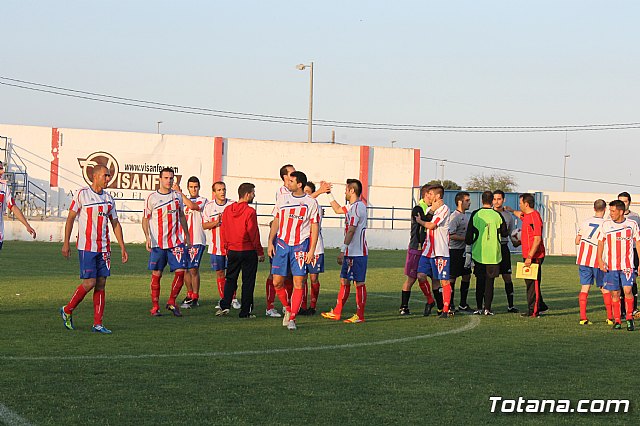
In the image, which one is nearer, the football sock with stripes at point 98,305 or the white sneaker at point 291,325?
the football sock with stripes at point 98,305

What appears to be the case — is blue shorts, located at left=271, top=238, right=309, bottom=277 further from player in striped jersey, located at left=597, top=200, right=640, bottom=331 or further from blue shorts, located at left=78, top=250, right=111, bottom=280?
player in striped jersey, located at left=597, top=200, right=640, bottom=331

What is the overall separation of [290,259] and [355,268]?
1326 millimetres

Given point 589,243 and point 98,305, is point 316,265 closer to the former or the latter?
point 98,305

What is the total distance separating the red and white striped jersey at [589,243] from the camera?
45.0 feet

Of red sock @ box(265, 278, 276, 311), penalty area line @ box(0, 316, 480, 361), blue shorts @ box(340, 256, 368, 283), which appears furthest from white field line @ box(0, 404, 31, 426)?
red sock @ box(265, 278, 276, 311)

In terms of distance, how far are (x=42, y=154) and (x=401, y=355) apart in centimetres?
4402

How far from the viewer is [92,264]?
37.2ft

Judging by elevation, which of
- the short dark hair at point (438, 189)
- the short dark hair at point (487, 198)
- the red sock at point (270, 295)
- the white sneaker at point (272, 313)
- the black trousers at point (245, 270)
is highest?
the short dark hair at point (438, 189)

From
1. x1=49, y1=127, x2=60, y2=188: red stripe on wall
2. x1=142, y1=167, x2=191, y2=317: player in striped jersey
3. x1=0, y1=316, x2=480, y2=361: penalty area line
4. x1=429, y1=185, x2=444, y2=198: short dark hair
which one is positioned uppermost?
x1=49, y1=127, x2=60, y2=188: red stripe on wall

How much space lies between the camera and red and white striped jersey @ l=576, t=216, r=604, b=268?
45.0 ft

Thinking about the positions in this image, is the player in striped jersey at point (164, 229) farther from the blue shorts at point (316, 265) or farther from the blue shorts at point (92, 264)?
the blue shorts at point (316, 265)

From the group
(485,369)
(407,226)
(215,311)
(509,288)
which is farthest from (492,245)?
(407,226)

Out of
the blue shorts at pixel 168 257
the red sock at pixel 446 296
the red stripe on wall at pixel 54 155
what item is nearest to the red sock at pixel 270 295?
the blue shorts at pixel 168 257

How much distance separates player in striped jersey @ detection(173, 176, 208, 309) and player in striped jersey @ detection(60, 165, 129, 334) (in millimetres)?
2898
